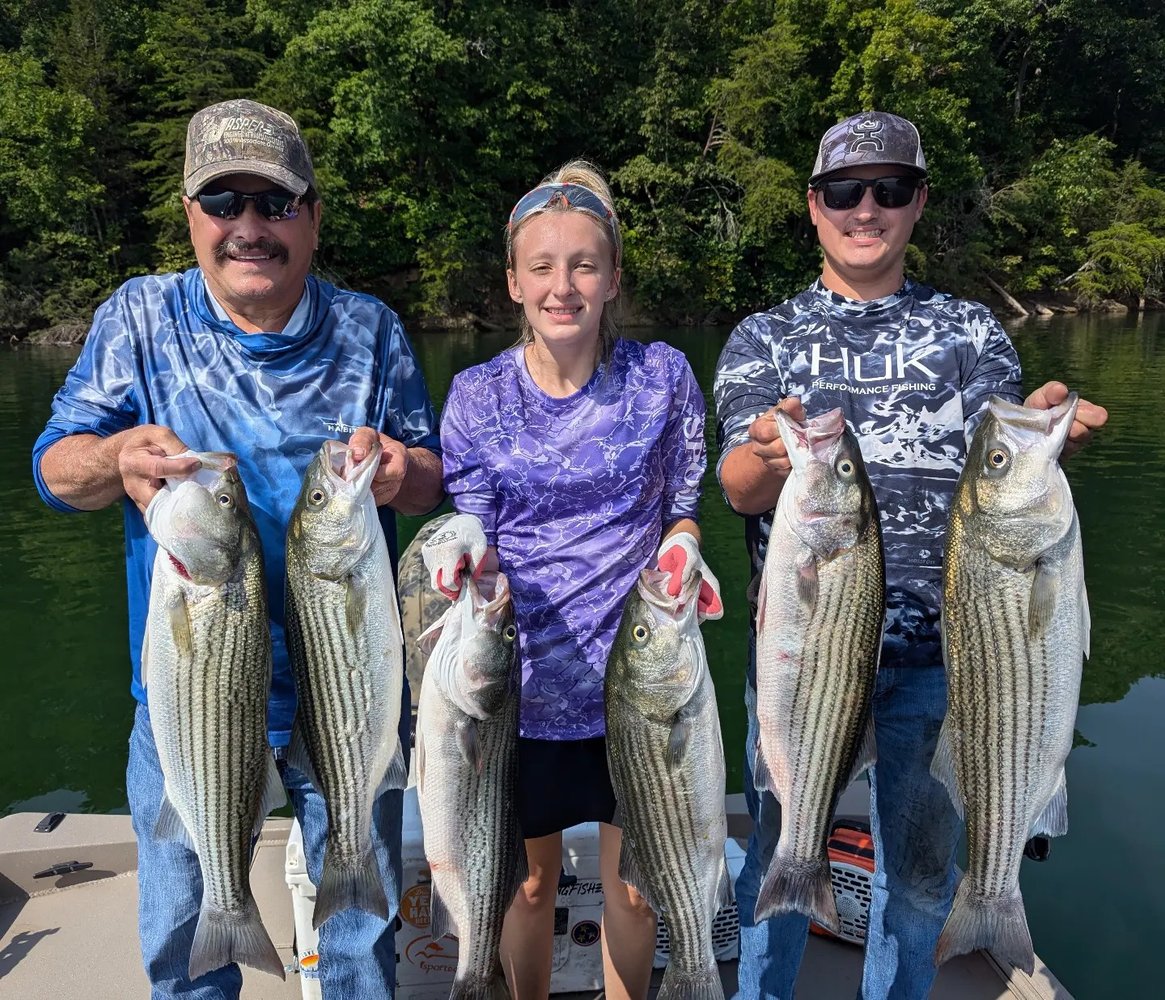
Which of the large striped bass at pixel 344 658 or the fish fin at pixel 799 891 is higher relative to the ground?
the large striped bass at pixel 344 658

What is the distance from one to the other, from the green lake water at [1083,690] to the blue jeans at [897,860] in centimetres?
262

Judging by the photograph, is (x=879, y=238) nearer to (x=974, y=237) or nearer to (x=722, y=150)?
(x=722, y=150)

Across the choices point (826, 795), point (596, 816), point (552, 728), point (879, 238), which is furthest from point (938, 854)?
point (879, 238)

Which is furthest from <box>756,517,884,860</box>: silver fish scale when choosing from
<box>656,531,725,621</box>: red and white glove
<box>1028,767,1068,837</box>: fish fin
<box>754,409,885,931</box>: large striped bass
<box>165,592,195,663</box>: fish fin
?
<box>165,592,195,663</box>: fish fin

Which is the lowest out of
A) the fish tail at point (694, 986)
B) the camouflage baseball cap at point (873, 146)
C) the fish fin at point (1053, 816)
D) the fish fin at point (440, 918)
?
the fish tail at point (694, 986)

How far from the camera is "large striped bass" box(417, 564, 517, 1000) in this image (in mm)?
2580

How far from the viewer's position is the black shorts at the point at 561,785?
9.98 feet

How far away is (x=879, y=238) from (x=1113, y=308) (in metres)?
46.0

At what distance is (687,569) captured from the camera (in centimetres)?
257

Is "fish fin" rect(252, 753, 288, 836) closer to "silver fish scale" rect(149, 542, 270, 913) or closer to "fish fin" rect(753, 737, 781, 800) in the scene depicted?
"silver fish scale" rect(149, 542, 270, 913)

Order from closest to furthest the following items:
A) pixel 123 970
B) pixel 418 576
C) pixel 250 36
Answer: pixel 123 970 < pixel 418 576 < pixel 250 36

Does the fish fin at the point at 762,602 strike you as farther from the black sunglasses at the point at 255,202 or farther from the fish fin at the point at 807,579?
the black sunglasses at the point at 255,202

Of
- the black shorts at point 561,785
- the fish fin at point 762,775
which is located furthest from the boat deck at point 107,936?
the fish fin at point 762,775

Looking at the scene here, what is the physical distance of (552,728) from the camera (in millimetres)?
3029
